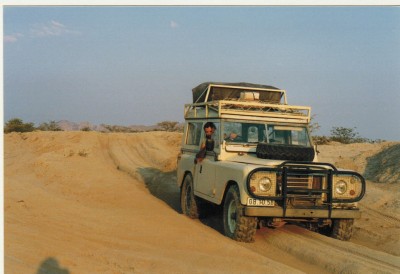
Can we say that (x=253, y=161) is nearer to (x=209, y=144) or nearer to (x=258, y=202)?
(x=258, y=202)

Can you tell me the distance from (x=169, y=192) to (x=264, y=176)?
253 inches

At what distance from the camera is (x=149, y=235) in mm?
7625

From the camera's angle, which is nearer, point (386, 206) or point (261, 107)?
point (261, 107)

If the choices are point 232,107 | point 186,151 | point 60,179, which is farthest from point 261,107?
point 60,179

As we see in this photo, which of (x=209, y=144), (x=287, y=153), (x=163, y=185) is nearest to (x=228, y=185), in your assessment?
(x=287, y=153)

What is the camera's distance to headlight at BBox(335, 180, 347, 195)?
25.1 feet

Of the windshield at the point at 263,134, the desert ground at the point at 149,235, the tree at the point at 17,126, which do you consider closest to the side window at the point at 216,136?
the windshield at the point at 263,134

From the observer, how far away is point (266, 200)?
734 cm

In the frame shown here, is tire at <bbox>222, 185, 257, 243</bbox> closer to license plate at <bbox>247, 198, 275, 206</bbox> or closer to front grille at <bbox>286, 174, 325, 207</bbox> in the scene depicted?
license plate at <bbox>247, 198, 275, 206</bbox>

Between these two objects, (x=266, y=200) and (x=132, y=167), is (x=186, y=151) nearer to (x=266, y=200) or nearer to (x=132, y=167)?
(x=266, y=200)

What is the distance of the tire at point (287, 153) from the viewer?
7.90 m

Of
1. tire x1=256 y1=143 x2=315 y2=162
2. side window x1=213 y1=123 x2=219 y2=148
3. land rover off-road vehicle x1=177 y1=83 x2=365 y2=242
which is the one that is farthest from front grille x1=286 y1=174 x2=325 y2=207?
side window x1=213 y1=123 x2=219 y2=148

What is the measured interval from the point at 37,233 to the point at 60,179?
27.2 feet

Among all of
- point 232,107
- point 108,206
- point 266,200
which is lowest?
point 108,206
